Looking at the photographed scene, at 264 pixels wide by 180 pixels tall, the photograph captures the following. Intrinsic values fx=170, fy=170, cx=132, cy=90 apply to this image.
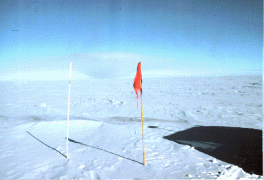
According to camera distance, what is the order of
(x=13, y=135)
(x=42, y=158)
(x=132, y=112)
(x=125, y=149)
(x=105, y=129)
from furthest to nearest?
(x=132, y=112) → (x=105, y=129) → (x=13, y=135) → (x=125, y=149) → (x=42, y=158)

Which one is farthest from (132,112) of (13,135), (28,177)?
(28,177)

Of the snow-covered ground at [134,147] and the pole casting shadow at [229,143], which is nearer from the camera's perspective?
the snow-covered ground at [134,147]

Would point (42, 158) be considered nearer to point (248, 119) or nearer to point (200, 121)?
point (200, 121)

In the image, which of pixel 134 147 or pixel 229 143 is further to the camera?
pixel 229 143

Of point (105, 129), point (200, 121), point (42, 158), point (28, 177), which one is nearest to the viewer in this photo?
point (28, 177)

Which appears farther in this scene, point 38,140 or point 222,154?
point 38,140

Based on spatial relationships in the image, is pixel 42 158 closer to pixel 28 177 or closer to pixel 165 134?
pixel 28 177

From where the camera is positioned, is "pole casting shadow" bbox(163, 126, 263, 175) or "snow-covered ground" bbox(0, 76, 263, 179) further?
"pole casting shadow" bbox(163, 126, 263, 175)
